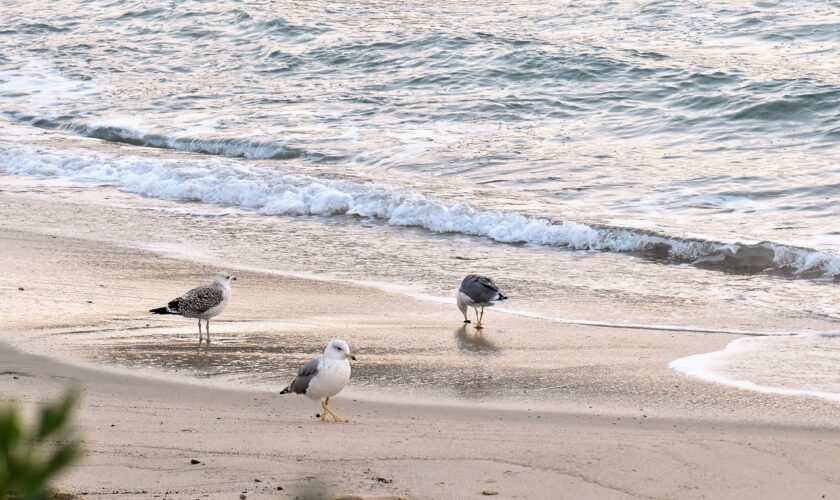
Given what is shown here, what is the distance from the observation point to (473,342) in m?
7.59

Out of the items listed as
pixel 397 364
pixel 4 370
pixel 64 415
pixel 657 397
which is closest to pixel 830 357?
pixel 657 397

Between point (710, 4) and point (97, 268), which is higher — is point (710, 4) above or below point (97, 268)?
above

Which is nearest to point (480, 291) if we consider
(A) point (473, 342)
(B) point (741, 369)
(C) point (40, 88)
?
(A) point (473, 342)

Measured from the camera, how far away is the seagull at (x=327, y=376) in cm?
548

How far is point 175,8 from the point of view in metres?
Answer: 28.3

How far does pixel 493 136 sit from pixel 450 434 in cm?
1152

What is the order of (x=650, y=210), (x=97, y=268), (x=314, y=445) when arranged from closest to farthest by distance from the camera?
(x=314, y=445)
(x=97, y=268)
(x=650, y=210)

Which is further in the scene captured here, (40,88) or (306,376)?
(40,88)

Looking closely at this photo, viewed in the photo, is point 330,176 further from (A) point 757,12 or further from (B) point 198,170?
(A) point 757,12

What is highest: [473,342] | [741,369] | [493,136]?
[493,136]

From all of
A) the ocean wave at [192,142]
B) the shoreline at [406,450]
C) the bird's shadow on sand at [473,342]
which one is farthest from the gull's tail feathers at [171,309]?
the ocean wave at [192,142]

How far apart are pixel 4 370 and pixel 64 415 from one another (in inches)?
218

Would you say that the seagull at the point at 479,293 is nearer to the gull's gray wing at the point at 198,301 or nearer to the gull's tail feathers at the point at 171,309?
the gull's gray wing at the point at 198,301

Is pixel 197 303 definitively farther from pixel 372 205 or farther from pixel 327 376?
pixel 372 205
